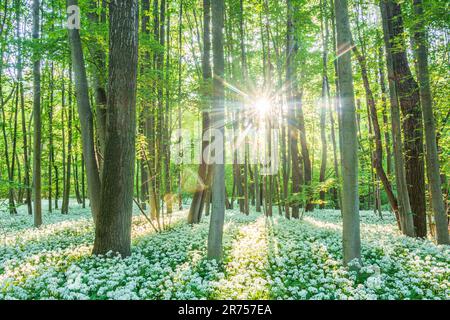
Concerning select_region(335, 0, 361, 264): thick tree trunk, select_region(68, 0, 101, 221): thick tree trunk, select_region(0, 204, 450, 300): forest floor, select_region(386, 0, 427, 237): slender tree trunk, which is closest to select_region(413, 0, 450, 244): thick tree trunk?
select_region(0, 204, 450, 300): forest floor

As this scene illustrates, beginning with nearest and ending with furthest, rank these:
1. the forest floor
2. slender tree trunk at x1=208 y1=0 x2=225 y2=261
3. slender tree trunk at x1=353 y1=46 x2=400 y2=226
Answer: the forest floor, slender tree trunk at x1=208 y1=0 x2=225 y2=261, slender tree trunk at x1=353 y1=46 x2=400 y2=226

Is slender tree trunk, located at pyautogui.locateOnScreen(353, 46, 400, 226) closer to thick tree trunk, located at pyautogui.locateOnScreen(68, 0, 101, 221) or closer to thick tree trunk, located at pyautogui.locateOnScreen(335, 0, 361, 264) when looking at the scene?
thick tree trunk, located at pyautogui.locateOnScreen(335, 0, 361, 264)

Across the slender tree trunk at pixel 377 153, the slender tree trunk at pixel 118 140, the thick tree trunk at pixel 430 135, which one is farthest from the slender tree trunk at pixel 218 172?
the slender tree trunk at pixel 377 153

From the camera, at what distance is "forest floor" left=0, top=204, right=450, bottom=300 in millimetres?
4953

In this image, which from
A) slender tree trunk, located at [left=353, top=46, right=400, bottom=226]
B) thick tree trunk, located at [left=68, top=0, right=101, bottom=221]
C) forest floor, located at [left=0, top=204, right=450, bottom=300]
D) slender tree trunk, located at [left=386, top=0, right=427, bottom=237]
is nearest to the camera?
forest floor, located at [left=0, top=204, right=450, bottom=300]

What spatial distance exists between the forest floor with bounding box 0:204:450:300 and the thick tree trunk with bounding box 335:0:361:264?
0.54 metres

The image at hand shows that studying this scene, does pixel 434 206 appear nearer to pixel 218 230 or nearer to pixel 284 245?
pixel 284 245

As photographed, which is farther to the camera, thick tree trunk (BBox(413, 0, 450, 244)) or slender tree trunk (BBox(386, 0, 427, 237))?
slender tree trunk (BBox(386, 0, 427, 237))

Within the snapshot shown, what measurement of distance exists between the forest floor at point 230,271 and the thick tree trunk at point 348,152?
54cm

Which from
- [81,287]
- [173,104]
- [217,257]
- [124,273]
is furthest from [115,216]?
[173,104]

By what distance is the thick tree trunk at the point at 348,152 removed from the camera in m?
6.04

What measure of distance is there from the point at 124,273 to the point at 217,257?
2030 millimetres

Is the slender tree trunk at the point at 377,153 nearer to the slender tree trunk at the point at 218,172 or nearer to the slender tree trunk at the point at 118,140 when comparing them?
the slender tree trunk at the point at 218,172
